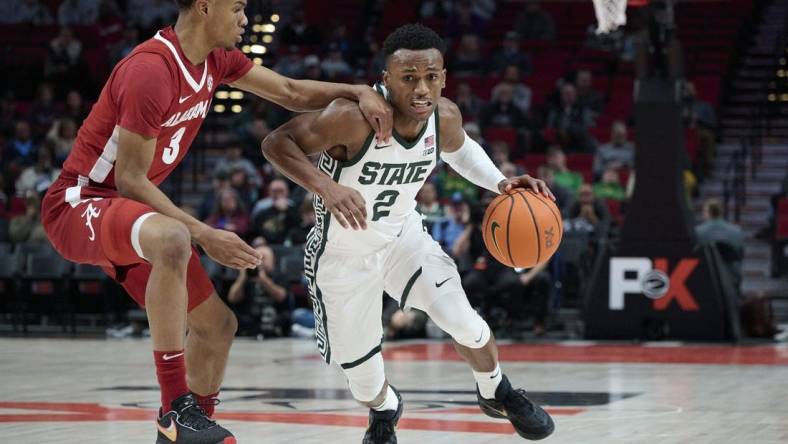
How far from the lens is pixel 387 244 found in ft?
19.0

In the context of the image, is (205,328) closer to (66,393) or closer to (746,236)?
(66,393)

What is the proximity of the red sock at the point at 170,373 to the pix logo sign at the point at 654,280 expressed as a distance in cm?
787

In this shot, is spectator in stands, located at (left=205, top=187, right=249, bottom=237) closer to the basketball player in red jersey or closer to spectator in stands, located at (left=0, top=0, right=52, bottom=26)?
spectator in stands, located at (left=0, top=0, right=52, bottom=26)

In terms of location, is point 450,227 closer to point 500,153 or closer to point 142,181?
point 500,153

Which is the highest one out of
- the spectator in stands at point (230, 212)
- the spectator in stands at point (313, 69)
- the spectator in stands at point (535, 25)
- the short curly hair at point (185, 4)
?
the spectator in stands at point (535, 25)

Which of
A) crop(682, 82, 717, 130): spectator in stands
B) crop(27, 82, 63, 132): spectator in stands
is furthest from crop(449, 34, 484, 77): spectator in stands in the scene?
crop(27, 82, 63, 132): spectator in stands

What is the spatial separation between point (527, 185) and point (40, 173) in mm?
11337

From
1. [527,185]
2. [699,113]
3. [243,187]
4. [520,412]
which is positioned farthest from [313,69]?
[520,412]

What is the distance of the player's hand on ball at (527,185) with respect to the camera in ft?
19.2

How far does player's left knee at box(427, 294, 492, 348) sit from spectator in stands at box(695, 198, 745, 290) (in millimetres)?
7280

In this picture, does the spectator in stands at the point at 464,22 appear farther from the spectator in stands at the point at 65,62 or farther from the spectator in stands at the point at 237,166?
the spectator in stands at the point at 65,62

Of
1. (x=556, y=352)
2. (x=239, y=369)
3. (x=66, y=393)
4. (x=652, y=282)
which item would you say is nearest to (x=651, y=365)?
(x=556, y=352)

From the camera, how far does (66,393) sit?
8484mm

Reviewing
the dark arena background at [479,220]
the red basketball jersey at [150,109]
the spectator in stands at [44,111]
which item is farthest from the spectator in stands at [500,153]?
the red basketball jersey at [150,109]
